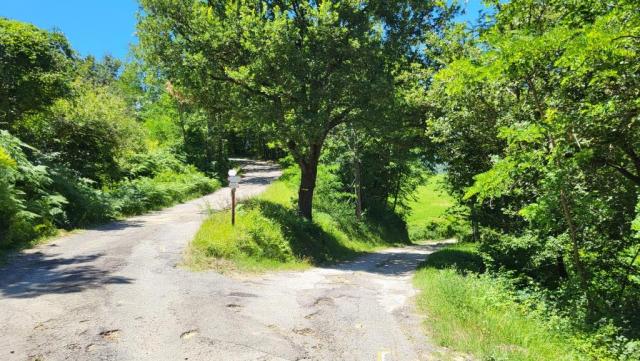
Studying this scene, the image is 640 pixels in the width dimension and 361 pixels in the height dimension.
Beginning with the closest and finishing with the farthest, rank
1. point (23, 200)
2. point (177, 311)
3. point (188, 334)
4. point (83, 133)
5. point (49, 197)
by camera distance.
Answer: point (188, 334)
point (177, 311)
point (23, 200)
point (49, 197)
point (83, 133)

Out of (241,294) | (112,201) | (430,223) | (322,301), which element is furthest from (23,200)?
(430,223)

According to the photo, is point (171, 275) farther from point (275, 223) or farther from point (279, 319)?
point (275, 223)

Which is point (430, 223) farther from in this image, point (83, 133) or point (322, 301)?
point (322, 301)

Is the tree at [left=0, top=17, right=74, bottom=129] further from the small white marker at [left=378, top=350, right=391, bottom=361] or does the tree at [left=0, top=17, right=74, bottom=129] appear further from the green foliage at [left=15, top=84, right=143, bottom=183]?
the small white marker at [left=378, top=350, right=391, bottom=361]

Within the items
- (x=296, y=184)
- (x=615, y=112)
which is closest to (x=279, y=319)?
(x=615, y=112)

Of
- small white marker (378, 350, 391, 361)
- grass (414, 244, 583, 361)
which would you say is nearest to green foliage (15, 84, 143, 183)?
grass (414, 244, 583, 361)

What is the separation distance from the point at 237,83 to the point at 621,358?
48.5 feet

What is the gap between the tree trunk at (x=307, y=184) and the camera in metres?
19.8

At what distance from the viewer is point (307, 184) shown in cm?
1994

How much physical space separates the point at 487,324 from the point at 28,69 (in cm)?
1897

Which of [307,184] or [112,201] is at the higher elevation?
[307,184]

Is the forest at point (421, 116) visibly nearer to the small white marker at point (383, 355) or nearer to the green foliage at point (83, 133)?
the green foliage at point (83, 133)

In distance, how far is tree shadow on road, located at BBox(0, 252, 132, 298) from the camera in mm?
8289

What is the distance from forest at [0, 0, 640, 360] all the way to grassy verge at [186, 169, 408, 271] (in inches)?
10.0
